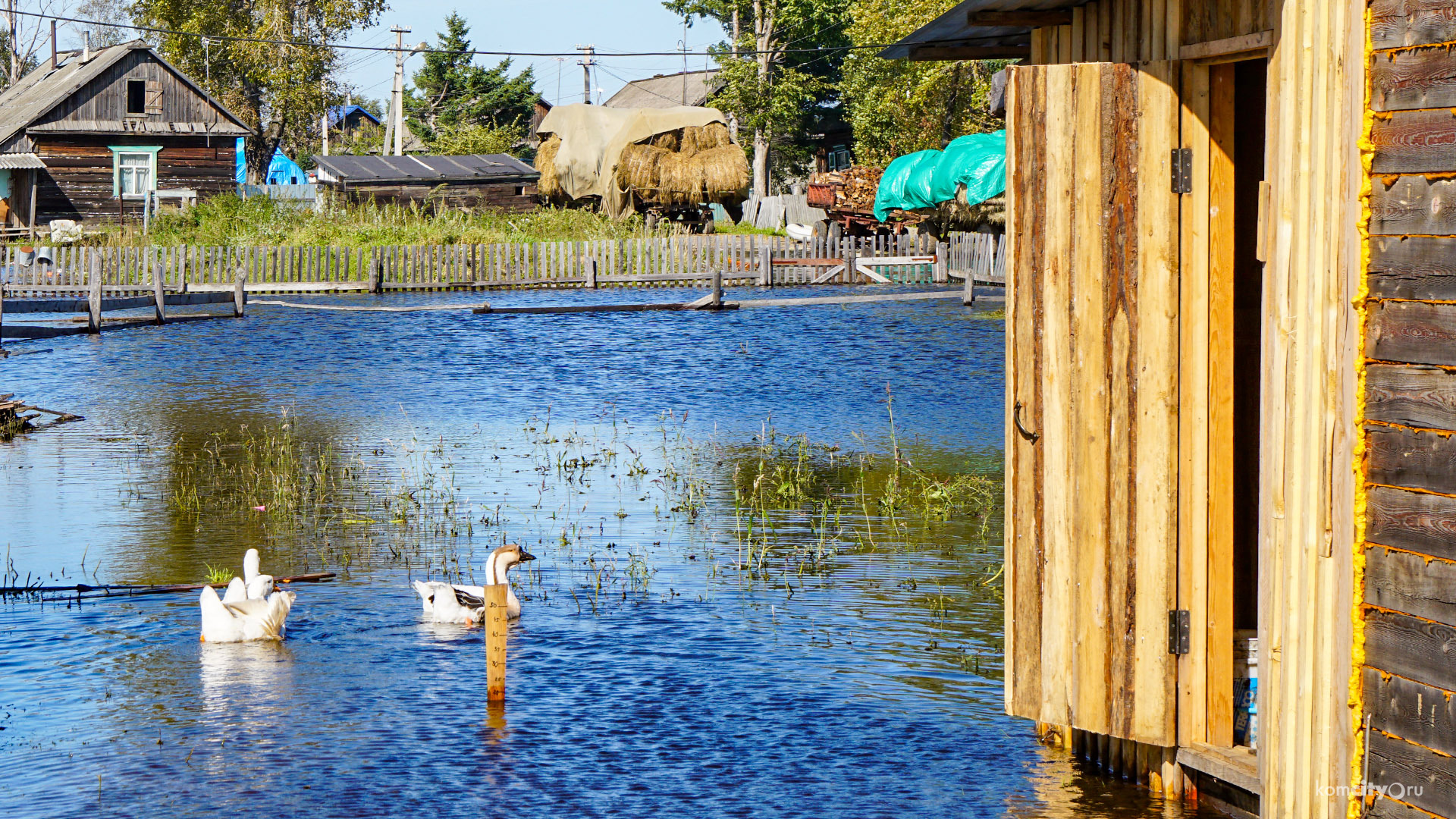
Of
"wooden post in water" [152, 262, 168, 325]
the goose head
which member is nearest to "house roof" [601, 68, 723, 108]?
"wooden post in water" [152, 262, 168, 325]

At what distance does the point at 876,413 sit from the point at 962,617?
788 cm

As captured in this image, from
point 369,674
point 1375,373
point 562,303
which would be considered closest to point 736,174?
point 562,303

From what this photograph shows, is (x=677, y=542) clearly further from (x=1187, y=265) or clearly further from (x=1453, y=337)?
(x=1453, y=337)

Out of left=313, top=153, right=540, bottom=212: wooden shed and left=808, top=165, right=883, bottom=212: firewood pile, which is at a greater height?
left=313, top=153, right=540, bottom=212: wooden shed

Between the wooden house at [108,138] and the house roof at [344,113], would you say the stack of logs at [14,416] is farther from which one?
the house roof at [344,113]

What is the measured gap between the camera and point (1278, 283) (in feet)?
15.2

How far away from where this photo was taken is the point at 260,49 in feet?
207

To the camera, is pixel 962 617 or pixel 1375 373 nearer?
pixel 1375 373

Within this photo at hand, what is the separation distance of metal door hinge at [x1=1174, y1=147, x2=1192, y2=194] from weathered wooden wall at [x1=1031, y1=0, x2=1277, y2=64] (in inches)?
12.9

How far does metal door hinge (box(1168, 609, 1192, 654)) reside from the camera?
532cm

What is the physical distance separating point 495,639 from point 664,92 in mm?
73185

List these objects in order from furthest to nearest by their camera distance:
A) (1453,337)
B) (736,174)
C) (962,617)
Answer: (736,174) → (962,617) → (1453,337)

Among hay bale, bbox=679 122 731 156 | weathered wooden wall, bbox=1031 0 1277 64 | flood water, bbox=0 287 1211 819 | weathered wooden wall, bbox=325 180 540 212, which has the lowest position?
flood water, bbox=0 287 1211 819

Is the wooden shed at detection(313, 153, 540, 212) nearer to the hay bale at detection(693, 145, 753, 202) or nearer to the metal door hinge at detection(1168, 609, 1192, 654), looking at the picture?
the hay bale at detection(693, 145, 753, 202)
